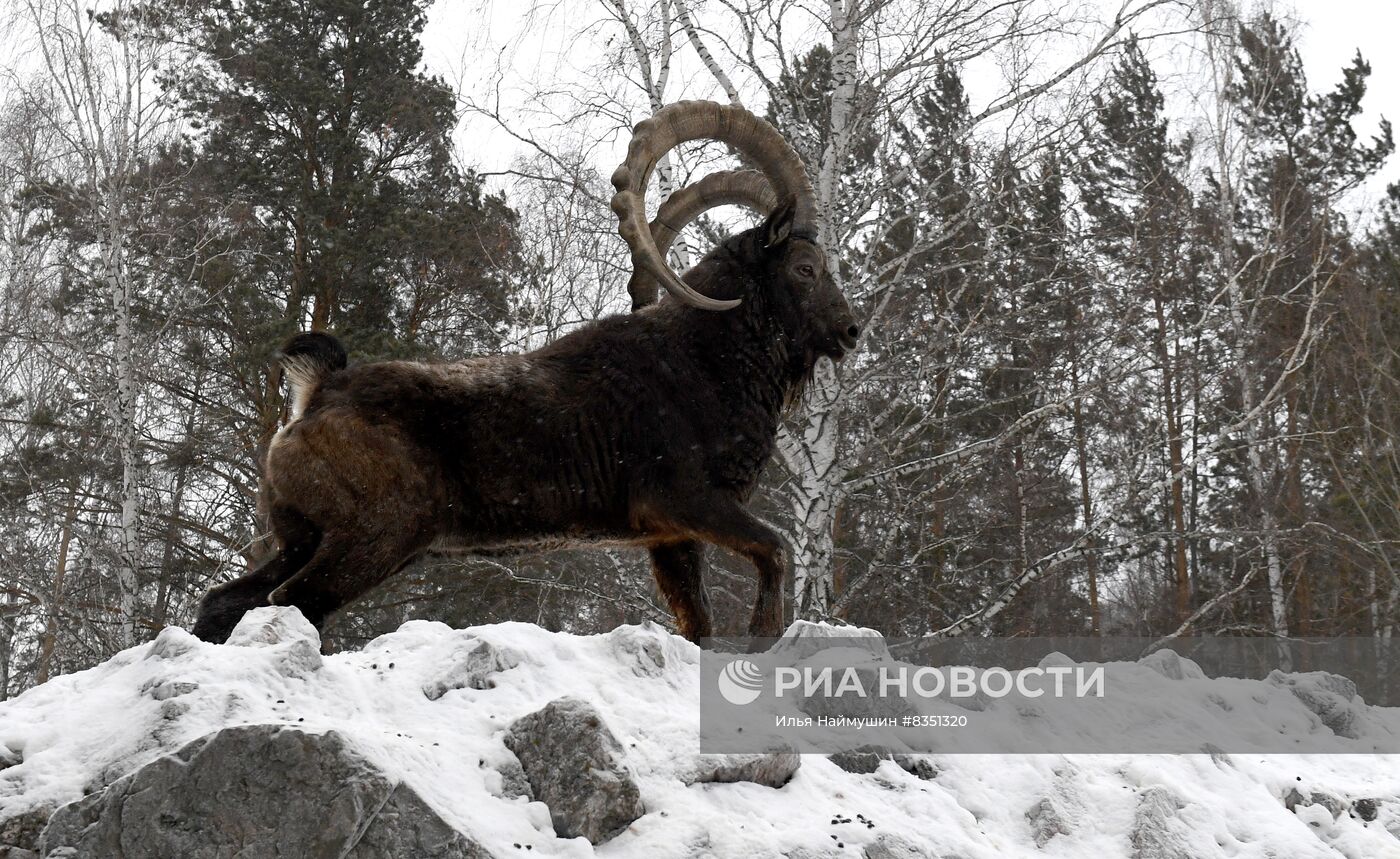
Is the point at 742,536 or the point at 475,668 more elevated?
the point at 742,536

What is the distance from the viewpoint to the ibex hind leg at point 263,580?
511cm

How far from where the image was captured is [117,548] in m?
12.1

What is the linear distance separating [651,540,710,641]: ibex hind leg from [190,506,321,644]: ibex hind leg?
177cm

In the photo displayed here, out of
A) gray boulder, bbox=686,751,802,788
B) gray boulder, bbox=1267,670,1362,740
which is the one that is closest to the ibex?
gray boulder, bbox=686,751,802,788

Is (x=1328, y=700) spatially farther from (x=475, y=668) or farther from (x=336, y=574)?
(x=336, y=574)

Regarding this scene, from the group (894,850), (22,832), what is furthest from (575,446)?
(22,832)

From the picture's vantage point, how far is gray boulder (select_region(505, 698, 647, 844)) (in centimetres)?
389

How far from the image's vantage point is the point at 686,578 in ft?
20.4

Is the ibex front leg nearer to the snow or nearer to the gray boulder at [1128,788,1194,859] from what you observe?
the snow

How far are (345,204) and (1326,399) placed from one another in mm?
15014

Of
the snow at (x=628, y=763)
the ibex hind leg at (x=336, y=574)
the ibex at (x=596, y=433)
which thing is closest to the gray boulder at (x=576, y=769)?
the snow at (x=628, y=763)

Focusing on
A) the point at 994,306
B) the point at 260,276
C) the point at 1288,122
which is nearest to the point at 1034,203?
the point at 994,306

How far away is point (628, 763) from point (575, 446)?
1983mm

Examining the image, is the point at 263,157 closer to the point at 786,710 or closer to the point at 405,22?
the point at 405,22
